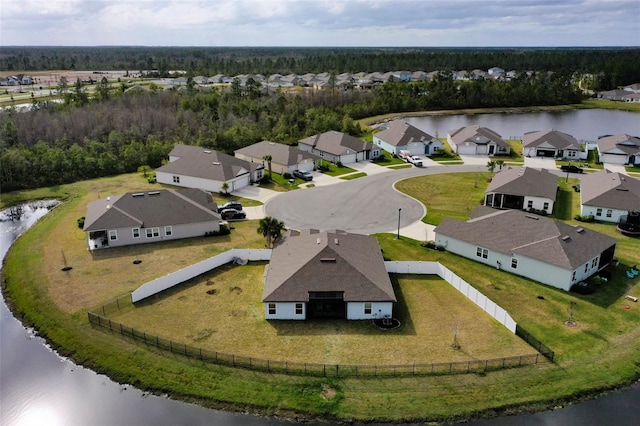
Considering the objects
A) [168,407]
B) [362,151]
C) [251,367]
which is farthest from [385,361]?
[362,151]

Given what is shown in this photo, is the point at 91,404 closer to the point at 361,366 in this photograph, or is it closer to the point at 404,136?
the point at 361,366

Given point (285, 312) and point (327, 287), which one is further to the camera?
point (327, 287)

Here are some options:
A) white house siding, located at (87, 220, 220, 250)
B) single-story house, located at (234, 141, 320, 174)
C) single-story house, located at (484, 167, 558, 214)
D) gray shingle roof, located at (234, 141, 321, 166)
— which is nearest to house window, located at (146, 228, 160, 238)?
white house siding, located at (87, 220, 220, 250)

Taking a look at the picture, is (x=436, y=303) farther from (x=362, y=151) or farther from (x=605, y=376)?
(x=362, y=151)

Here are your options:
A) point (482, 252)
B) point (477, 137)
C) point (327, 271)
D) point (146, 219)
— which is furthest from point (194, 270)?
point (477, 137)

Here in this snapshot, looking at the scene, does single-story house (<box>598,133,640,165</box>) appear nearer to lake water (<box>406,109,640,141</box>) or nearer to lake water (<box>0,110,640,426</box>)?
lake water (<box>406,109,640,141</box>)
